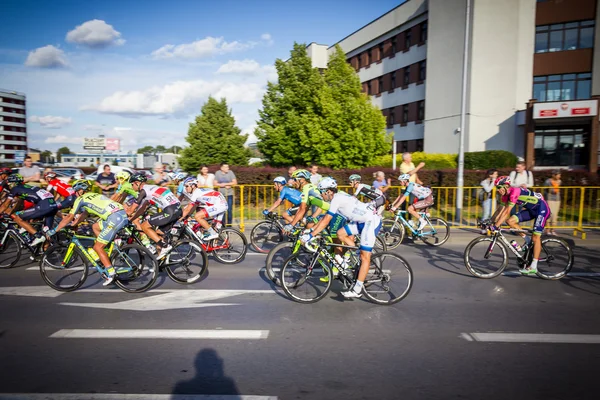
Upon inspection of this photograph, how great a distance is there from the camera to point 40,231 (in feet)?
27.3

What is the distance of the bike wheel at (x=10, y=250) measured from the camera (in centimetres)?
809

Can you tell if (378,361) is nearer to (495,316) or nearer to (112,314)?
(495,316)

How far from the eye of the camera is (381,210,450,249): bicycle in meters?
10.0

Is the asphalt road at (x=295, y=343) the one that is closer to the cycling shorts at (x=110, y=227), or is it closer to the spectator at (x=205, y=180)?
the cycling shorts at (x=110, y=227)

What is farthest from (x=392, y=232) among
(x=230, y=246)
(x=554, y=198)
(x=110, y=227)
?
(x=110, y=227)

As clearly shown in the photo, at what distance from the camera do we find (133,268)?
6367 mm

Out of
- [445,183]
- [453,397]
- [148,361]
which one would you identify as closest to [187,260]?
[148,361]

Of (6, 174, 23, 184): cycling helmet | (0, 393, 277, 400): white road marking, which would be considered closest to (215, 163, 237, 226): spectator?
(6, 174, 23, 184): cycling helmet

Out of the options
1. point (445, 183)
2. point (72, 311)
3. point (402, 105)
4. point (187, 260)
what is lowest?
point (72, 311)

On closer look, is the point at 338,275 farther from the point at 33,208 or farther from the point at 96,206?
the point at 33,208

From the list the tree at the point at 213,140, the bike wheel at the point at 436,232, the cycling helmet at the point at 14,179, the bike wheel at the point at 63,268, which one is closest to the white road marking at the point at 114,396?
the bike wheel at the point at 63,268

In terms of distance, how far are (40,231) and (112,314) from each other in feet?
14.2

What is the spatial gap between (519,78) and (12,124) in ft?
395

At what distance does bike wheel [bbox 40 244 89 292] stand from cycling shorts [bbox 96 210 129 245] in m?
0.61
